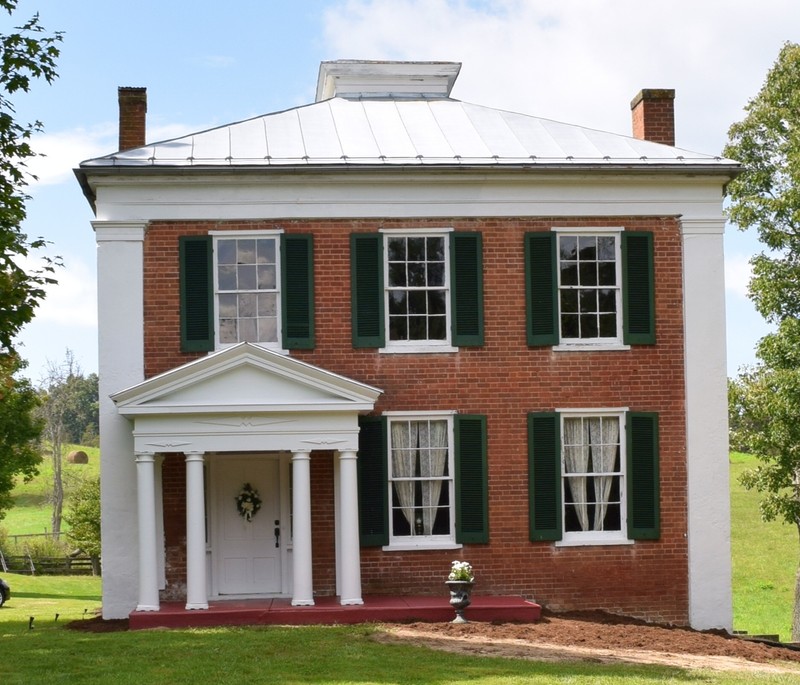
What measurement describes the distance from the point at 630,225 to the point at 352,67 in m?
6.25

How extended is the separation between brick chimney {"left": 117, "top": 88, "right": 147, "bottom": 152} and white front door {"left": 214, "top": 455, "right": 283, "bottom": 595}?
18.7 ft

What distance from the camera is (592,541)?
63.8 feet

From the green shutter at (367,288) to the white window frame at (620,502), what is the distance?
126 inches

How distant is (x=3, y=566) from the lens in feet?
145

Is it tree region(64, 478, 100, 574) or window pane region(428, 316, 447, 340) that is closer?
window pane region(428, 316, 447, 340)

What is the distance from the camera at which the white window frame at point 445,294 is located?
19.5 metres

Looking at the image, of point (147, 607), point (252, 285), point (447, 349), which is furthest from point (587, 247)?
point (147, 607)

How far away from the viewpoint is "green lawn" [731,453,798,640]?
106 feet

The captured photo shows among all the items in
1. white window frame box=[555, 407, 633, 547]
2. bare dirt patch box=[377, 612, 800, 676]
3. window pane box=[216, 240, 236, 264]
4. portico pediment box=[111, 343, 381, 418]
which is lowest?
bare dirt patch box=[377, 612, 800, 676]

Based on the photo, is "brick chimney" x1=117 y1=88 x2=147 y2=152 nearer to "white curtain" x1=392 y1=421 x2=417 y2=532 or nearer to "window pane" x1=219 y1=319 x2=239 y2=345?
"window pane" x1=219 y1=319 x2=239 y2=345

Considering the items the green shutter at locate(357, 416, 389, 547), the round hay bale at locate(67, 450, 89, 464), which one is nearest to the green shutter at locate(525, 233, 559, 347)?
the green shutter at locate(357, 416, 389, 547)

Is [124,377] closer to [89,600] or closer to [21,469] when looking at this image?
[89,600]

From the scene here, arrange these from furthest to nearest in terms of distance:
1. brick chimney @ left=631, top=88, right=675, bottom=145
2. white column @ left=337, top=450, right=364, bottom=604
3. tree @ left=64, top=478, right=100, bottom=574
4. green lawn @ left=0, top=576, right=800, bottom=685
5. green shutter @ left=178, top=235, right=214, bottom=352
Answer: tree @ left=64, top=478, right=100, bottom=574 → brick chimney @ left=631, top=88, right=675, bottom=145 → green shutter @ left=178, top=235, right=214, bottom=352 → white column @ left=337, top=450, right=364, bottom=604 → green lawn @ left=0, top=576, right=800, bottom=685

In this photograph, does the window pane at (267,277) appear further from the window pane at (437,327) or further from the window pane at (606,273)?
the window pane at (606,273)
